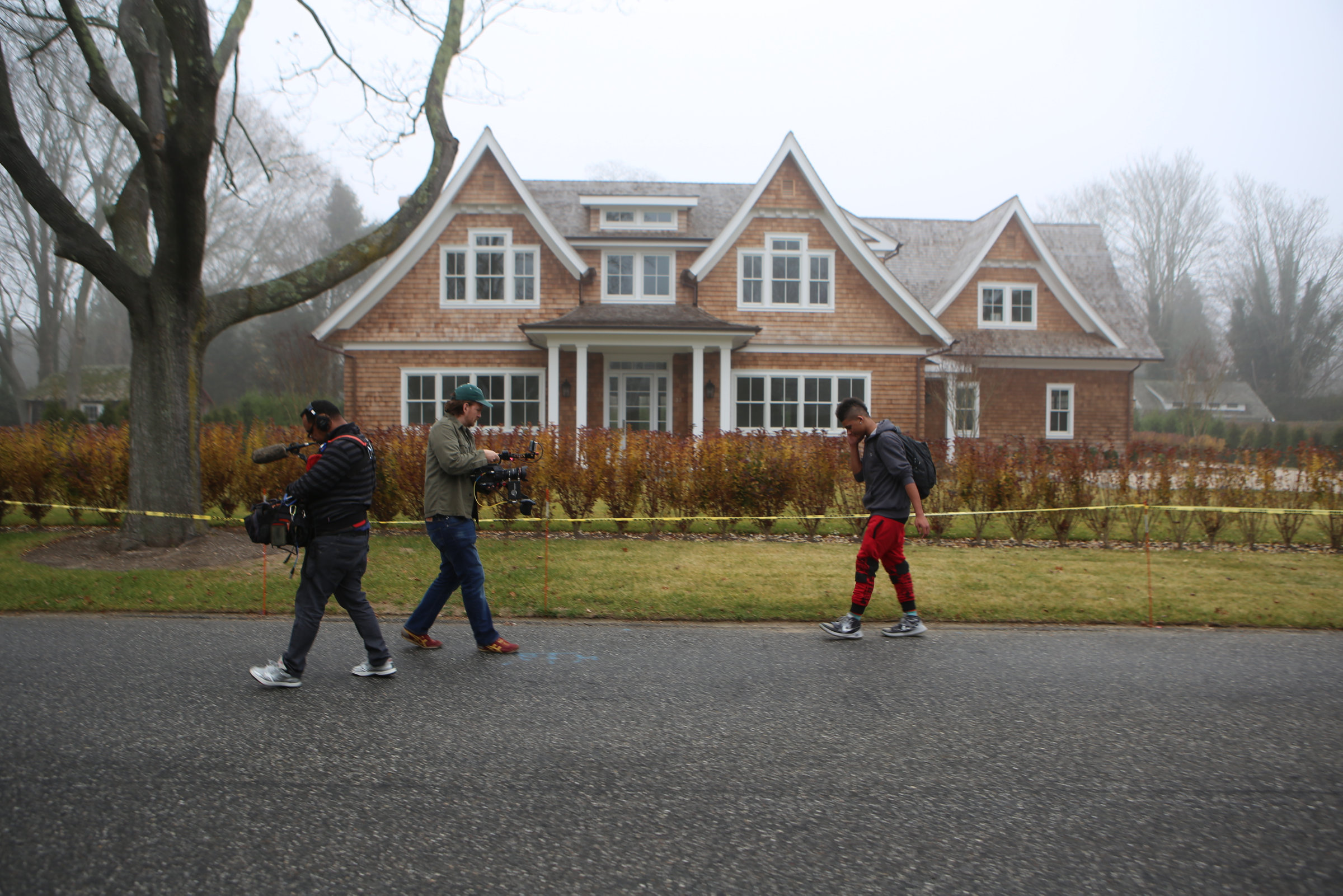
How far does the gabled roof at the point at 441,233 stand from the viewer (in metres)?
20.9

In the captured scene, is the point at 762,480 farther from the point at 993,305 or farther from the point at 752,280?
the point at 993,305

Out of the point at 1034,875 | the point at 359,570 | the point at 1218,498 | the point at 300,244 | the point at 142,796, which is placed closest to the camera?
the point at 1034,875

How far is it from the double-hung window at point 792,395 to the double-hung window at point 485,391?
522 centimetres

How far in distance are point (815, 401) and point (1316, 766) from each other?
17.9 meters

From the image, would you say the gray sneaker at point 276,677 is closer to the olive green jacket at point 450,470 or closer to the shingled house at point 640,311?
the olive green jacket at point 450,470

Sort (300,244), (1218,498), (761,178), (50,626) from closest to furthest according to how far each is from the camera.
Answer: (50,626) → (1218,498) → (761,178) → (300,244)

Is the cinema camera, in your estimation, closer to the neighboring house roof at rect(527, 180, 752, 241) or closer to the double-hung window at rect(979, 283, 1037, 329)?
the neighboring house roof at rect(527, 180, 752, 241)

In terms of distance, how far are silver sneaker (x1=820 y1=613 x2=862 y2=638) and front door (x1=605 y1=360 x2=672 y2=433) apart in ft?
49.5

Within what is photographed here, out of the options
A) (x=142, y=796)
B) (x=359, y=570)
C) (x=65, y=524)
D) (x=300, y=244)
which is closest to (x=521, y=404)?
(x=65, y=524)

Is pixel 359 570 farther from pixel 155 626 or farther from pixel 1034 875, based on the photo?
pixel 1034 875

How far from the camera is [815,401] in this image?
863 inches

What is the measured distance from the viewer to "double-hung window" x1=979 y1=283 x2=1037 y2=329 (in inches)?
983

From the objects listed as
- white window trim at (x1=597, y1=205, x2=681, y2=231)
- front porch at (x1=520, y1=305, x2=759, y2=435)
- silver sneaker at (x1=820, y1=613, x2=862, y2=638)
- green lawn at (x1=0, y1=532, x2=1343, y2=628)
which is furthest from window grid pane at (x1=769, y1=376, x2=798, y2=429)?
silver sneaker at (x1=820, y1=613, x2=862, y2=638)

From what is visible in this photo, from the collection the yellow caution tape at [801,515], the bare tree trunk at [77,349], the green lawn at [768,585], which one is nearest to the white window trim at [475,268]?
the yellow caution tape at [801,515]
